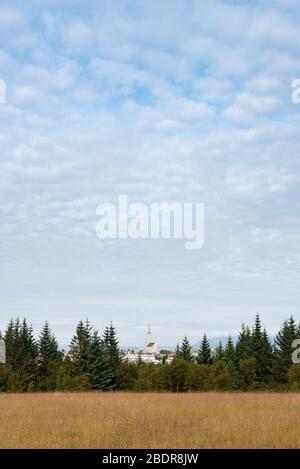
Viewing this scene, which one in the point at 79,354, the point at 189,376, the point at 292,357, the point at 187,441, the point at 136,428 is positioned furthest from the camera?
the point at 292,357

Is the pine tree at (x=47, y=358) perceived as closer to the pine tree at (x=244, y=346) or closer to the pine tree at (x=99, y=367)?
the pine tree at (x=99, y=367)

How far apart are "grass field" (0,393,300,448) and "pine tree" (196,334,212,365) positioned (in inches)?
2448

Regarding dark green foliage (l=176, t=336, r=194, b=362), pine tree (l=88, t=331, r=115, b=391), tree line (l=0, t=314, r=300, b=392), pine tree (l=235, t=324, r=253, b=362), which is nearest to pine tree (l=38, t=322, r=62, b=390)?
tree line (l=0, t=314, r=300, b=392)

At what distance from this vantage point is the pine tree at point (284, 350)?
74.1 meters

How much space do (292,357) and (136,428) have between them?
6404cm

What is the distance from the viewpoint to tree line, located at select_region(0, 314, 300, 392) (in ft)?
149

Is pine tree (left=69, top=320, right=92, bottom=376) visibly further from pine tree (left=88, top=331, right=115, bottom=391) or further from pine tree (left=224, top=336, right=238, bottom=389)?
pine tree (left=224, top=336, right=238, bottom=389)

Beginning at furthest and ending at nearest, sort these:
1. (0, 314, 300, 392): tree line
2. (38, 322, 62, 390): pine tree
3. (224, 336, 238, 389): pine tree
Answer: (224, 336, 238, 389): pine tree → (38, 322, 62, 390): pine tree → (0, 314, 300, 392): tree line

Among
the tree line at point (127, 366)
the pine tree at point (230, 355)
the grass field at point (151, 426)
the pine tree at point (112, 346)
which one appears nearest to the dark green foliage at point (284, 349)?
the tree line at point (127, 366)

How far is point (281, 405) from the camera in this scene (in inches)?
746

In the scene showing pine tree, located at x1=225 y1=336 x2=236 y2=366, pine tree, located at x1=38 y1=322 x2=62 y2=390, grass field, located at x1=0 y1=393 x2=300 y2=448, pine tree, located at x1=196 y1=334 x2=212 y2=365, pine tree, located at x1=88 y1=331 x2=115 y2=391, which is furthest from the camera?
pine tree, located at x1=225 y1=336 x2=236 y2=366

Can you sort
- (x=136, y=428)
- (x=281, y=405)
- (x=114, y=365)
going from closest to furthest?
1. (x=136, y=428)
2. (x=281, y=405)
3. (x=114, y=365)
